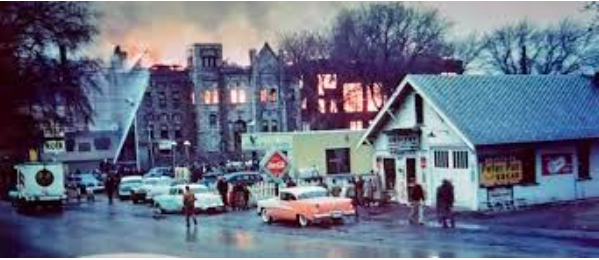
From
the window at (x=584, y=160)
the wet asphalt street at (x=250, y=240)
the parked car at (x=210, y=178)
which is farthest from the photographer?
the parked car at (x=210, y=178)

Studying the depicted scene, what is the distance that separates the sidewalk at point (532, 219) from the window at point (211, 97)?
2192 cm

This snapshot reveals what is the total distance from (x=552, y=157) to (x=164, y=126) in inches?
977

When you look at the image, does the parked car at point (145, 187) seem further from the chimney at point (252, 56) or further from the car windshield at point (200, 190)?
the chimney at point (252, 56)

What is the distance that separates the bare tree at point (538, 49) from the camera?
167 ft

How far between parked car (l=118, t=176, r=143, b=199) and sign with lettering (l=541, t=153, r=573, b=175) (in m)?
18.6

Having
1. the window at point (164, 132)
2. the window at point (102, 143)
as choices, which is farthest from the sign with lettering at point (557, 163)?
the window at point (102, 143)

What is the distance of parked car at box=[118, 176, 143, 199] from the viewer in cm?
3944

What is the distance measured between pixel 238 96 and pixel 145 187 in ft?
49.1

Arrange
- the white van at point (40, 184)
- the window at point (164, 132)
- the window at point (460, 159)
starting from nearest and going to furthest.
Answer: the window at point (460, 159), the white van at point (40, 184), the window at point (164, 132)

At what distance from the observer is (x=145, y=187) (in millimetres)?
37375

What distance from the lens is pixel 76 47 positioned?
26.3 metres

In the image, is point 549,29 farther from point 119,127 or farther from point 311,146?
point 119,127

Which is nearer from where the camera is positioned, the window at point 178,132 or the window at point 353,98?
the window at point 178,132

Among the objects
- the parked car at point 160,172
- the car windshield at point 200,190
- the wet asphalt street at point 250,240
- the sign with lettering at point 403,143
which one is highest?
the sign with lettering at point 403,143
